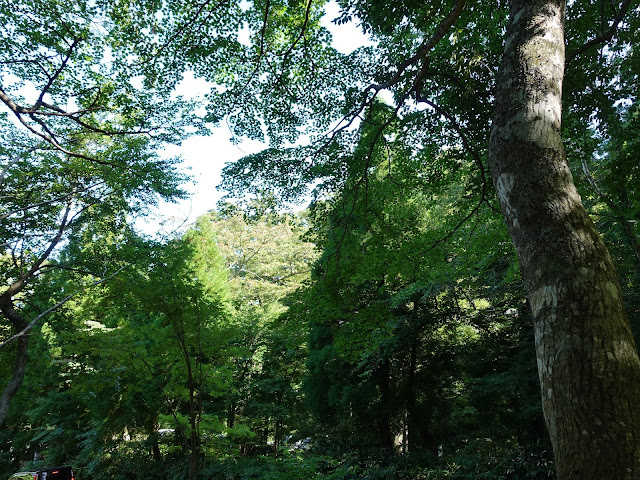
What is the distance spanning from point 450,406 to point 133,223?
974cm

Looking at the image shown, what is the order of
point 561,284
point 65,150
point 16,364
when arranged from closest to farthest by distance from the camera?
1. point 561,284
2. point 65,150
3. point 16,364

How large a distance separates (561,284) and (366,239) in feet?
19.7

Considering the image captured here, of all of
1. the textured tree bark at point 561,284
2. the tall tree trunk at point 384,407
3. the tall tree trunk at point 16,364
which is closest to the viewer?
the textured tree bark at point 561,284

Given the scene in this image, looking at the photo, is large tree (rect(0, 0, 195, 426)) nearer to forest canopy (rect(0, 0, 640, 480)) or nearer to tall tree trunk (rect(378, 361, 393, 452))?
forest canopy (rect(0, 0, 640, 480))

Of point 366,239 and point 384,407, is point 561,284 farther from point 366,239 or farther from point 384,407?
point 384,407

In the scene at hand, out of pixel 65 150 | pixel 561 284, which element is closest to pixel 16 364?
pixel 65 150

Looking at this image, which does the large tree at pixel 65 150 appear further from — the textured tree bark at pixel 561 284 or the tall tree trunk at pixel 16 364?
the textured tree bark at pixel 561 284

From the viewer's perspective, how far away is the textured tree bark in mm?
1134

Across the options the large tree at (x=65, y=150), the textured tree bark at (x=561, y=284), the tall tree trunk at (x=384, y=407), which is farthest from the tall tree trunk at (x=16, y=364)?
the textured tree bark at (x=561, y=284)

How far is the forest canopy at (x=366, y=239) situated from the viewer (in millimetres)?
1523

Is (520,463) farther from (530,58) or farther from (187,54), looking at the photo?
(187,54)

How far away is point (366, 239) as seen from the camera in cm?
733

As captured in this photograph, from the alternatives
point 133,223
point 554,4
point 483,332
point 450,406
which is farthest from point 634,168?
point 133,223

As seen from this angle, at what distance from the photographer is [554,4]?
199 centimetres
